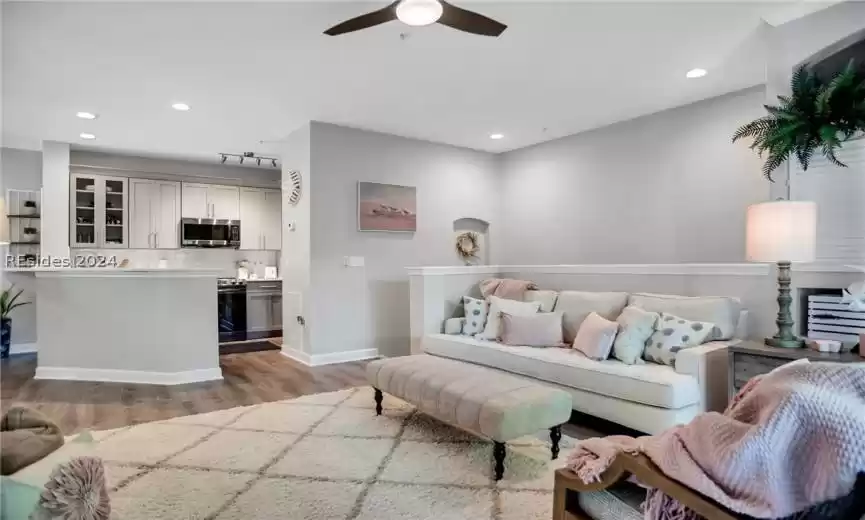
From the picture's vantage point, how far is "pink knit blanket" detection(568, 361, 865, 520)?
0.93m

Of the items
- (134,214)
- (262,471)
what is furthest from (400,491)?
(134,214)

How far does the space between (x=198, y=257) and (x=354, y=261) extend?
344 cm

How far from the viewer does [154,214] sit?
6910mm

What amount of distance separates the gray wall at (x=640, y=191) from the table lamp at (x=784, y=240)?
1559 mm

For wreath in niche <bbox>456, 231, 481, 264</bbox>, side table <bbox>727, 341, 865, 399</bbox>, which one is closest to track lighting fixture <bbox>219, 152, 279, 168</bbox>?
wreath in niche <bbox>456, 231, 481, 264</bbox>

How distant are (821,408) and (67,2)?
3.94 meters

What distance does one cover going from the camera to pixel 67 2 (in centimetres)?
283

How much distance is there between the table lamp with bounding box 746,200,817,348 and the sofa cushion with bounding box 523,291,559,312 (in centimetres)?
173

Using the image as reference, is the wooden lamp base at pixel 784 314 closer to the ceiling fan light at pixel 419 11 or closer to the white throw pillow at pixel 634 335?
the white throw pillow at pixel 634 335

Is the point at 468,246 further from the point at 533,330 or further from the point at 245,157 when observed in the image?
the point at 245,157

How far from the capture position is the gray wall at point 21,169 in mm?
6062

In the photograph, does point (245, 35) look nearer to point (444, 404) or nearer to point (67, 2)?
point (67, 2)

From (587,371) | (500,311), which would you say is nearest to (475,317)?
(500,311)

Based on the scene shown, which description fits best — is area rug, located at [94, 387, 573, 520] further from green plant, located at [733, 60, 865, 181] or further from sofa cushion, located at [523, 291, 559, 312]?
green plant, located at [733, 60, 865, 181]
